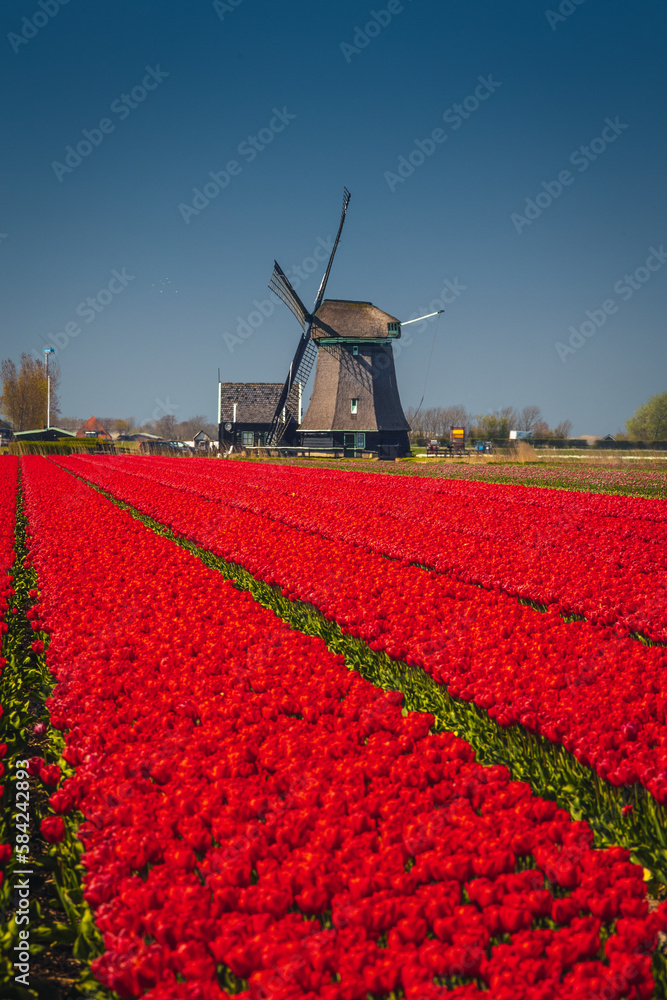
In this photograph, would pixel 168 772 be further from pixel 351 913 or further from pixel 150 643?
pixel 150 643

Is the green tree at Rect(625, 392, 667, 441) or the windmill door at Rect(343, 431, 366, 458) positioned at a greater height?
the green tree at Rect(625, 392, 667, 441)

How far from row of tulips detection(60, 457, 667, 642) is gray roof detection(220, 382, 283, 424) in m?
40.7

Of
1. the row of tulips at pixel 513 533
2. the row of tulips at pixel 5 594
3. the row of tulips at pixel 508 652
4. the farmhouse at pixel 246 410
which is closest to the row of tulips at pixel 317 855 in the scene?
the row of tulips at pixel 5 594

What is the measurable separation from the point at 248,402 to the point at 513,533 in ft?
168

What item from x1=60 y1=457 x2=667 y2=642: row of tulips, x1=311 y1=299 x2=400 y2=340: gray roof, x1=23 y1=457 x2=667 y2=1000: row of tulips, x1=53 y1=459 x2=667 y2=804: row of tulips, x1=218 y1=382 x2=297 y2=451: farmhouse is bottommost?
x1=23 y1=457 x2=667 y2=1000: row of tulips

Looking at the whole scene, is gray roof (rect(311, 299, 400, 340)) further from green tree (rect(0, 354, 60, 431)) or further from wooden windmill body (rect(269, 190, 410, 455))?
green tree (rect(0, 354, 60, 431))

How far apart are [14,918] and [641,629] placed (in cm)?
457

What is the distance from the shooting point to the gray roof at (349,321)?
42531 mm

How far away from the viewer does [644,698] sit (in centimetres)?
353

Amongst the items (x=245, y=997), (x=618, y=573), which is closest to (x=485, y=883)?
(x=245, y=997)

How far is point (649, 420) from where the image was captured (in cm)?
10644

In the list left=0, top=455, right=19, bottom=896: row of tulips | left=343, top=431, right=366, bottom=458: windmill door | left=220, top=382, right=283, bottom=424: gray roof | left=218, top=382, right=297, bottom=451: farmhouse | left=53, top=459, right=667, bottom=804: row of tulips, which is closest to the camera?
left=0, top=455, right=19, bottom=896: row of tulips

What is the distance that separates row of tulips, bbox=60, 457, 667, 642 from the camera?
247 inches

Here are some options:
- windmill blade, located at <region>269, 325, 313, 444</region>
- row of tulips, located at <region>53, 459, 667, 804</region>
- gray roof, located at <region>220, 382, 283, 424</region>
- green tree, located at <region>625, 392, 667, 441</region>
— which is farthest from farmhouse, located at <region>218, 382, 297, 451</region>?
green tree, located at <region>625, 392, 667, 441</region>
